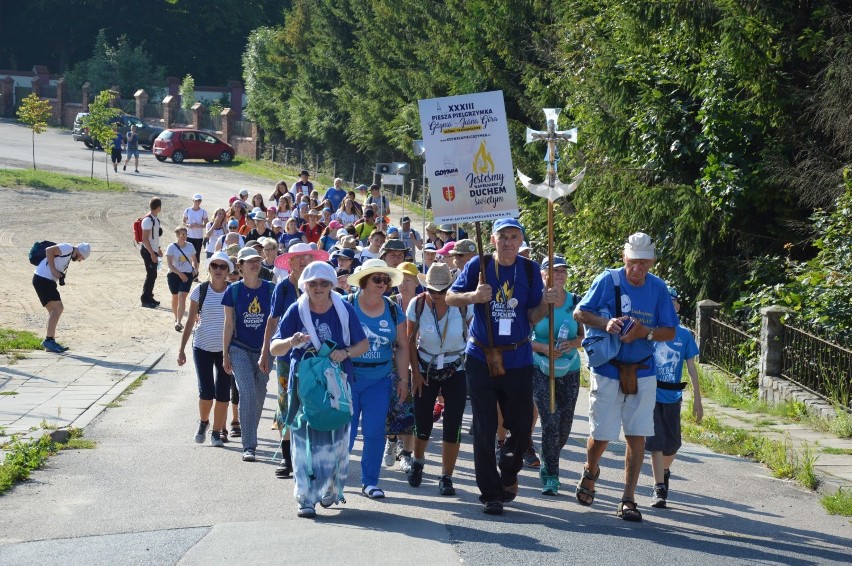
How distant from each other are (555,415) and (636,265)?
1428mm

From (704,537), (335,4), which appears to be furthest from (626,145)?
(335,4)

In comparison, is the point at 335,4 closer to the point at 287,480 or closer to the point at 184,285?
the point at 184,285

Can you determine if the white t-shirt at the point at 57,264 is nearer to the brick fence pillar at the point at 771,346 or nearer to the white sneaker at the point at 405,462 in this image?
the white sneaker at the point at 405,462

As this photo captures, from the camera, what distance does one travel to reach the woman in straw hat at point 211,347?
11.3m

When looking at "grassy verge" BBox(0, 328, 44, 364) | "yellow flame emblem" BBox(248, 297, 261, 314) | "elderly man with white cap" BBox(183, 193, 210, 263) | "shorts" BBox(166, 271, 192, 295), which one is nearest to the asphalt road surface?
"yellow flame emblem" BBox(248, 297, 261, 314)

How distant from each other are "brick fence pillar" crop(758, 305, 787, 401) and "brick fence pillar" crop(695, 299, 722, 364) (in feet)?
7.78

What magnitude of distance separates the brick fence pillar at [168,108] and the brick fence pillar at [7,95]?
38.0 feet

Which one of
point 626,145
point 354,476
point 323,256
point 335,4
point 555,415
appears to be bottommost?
point 354,476

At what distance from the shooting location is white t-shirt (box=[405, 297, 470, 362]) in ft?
32.0

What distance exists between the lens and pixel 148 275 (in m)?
22.3

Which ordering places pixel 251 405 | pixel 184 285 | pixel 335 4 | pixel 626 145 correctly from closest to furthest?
pixel 251 405 < pixel 184 285 < pixel 626 145 < pixel 335 4

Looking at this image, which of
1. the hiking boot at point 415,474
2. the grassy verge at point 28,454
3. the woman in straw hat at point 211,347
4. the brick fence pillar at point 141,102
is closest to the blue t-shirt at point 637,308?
the hiking boot at point 415,474

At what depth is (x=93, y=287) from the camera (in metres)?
24.8

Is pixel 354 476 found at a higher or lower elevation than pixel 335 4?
lower
